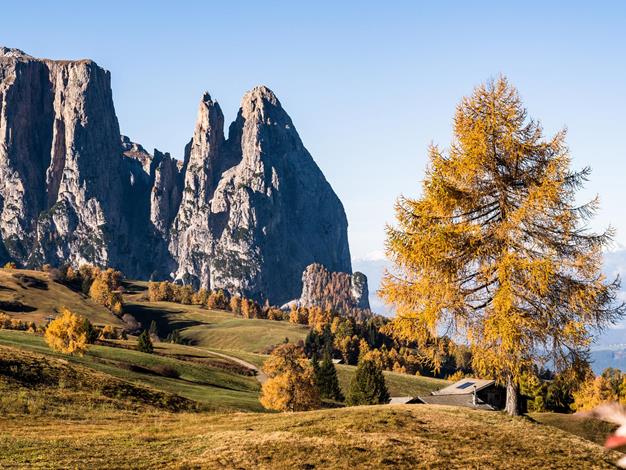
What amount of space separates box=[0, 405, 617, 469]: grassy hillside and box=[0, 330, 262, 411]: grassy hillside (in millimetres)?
38556

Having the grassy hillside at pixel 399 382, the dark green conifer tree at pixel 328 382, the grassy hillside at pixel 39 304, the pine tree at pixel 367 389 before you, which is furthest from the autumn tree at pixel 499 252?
the grassy hillside at pixel 39 304

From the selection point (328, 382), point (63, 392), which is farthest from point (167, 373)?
point (63, 392)

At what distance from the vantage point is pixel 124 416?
37906 millimetres

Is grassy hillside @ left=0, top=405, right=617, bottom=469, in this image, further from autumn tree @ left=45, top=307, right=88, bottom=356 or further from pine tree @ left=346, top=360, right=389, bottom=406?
pine tree @ left=346, top=360, right=389, bottom=406

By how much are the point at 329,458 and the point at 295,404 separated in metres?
55.1

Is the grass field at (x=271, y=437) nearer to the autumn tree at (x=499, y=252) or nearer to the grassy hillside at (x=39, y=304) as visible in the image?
the autumn tree at (x=499, y=252)

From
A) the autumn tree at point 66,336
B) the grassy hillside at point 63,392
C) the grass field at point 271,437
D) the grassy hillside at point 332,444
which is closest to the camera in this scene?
the grassy hillside at point 332,444

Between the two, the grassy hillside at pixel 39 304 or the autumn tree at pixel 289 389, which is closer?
the autumn tree at pixel 289 389

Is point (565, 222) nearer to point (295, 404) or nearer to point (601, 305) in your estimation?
point (601, 305)

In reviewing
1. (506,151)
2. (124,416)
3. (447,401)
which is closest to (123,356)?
(447,401)

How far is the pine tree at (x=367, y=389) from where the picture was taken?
282 feet

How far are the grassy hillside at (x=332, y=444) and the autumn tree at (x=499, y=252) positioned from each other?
3847mm

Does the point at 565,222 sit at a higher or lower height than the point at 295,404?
higher

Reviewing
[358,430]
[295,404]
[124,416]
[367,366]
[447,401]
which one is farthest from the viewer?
[367,366]
